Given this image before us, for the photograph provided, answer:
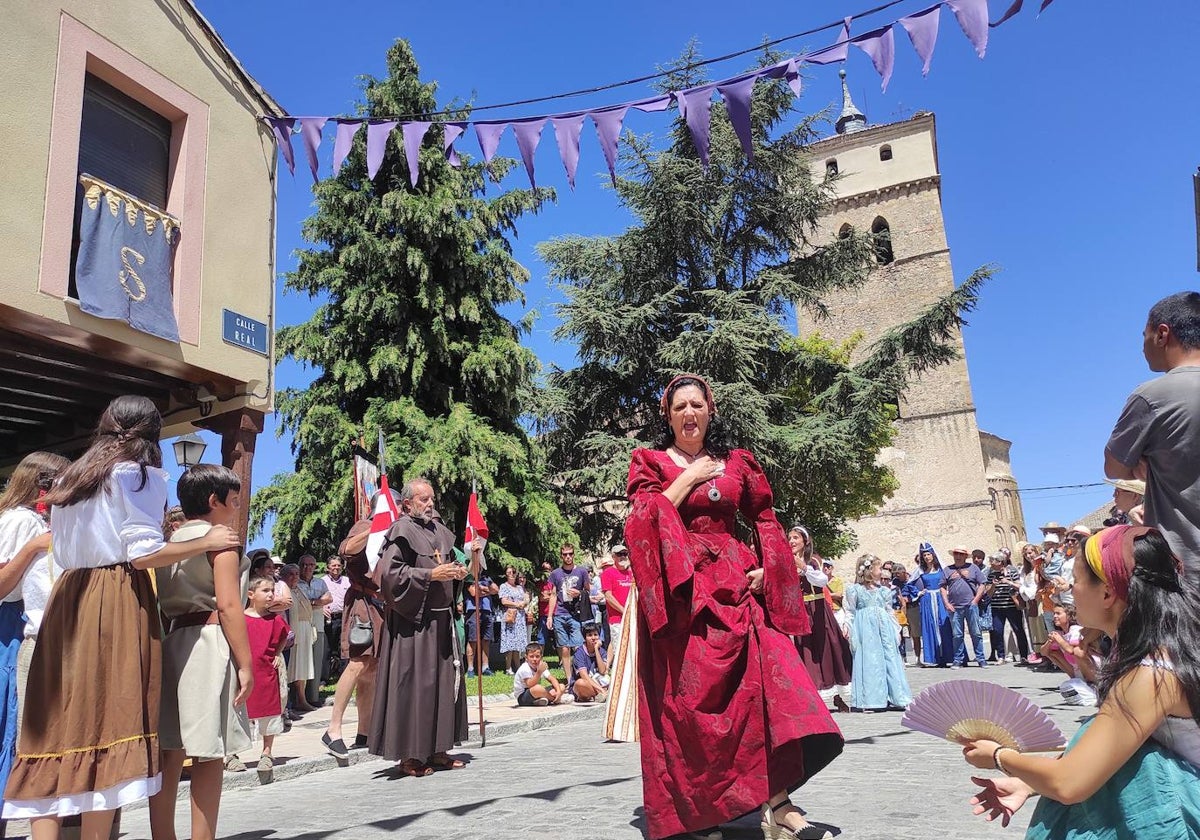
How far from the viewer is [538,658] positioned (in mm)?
11953

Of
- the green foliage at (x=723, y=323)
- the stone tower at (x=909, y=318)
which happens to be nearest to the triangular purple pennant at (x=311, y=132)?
the green foliage at (x=723, y=323)

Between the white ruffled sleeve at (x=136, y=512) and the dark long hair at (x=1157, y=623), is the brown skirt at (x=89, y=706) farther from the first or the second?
the dark long hair at (x=1157, y=623)

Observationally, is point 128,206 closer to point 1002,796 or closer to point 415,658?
point 415,658

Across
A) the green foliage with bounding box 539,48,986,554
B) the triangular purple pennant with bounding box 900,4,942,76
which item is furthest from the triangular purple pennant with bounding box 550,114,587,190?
the green foliage with bounding box 539,48,986,554

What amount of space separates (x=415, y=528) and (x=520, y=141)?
3352 mm

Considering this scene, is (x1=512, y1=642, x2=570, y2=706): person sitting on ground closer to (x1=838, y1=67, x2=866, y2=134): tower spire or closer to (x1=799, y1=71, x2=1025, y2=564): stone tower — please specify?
(x1=799, y1=71, x2=1025, y2=564): stone tower

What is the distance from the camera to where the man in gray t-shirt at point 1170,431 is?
11.2 ft

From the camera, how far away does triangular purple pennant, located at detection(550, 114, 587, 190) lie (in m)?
7.39

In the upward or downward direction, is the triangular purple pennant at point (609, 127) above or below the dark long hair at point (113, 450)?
above

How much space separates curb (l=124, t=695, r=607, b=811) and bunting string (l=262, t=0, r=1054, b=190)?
4809mm

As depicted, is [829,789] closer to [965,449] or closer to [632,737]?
[632,737]

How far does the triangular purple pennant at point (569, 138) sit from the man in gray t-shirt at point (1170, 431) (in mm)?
4760

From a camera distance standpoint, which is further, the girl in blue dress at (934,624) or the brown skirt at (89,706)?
the girl in blue dress at (934,624)

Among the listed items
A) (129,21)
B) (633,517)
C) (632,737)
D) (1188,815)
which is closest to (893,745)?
(632,737)
